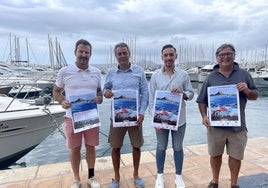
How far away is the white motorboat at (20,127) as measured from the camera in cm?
620

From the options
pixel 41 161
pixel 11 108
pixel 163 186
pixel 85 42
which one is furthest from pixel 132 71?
pixel 41 161

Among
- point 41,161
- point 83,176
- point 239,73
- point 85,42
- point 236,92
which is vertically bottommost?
point 41,161

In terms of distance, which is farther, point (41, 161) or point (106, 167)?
point (41, 161)

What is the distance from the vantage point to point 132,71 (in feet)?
10.5

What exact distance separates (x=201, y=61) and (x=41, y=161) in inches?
2489

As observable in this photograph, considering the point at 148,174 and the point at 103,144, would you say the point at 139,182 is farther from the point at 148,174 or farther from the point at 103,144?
the point at 103,144

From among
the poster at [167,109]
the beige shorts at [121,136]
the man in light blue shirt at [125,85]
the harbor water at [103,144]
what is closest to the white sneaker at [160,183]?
the man in light blue shirt at [125,85]

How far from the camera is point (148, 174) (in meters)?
3.81

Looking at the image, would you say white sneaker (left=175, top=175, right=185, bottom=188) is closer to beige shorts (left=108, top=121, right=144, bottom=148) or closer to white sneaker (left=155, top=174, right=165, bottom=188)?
white sneaker (left=155, top=174, right=165, bottom=188)

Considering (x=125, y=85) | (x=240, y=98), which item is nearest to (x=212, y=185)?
(x=240, y=98)

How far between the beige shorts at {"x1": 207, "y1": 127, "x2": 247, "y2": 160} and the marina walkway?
0.67 m

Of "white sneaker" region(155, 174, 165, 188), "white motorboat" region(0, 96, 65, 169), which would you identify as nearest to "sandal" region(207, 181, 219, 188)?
"white sneaker" region(155, 174, 165, 188)

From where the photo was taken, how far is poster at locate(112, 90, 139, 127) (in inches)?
124

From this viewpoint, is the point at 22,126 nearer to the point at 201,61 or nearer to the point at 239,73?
the point at 239,73
